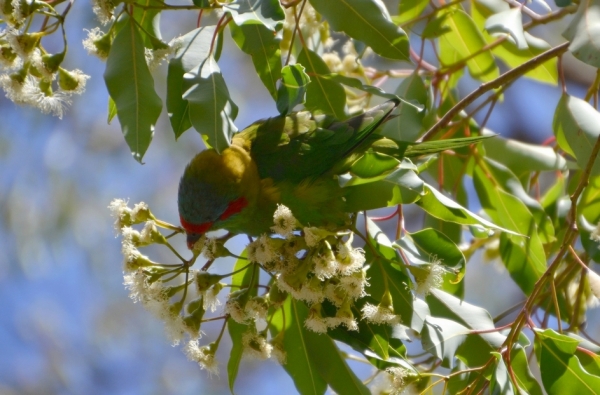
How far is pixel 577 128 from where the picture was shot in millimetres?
1493

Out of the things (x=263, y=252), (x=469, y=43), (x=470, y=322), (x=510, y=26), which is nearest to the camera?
(x=263, y=252)

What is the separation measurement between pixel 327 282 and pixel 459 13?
3.35 feet

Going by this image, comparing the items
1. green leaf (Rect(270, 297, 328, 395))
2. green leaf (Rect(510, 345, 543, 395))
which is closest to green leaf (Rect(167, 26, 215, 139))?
green leaf (Rect(270, 297, 328, 395))

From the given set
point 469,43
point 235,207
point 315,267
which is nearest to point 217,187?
point 235,207

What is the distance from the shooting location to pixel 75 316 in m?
5.82

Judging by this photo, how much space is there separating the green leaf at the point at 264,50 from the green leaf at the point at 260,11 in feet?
0.26

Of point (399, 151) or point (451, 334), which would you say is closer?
point (451, 334)

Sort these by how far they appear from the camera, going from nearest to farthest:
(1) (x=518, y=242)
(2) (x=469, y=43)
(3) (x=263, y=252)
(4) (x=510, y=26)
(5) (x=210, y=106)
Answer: (5) (x=210, y=106) < (3) (x=263, y=252) < (4) (x=510, y=26) < (1) (x=518, y=242) < (2) (x=469, y=43)

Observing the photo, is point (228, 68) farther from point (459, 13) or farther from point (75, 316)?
point (459, 13)

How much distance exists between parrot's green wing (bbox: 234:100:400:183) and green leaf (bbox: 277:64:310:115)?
0.28 m

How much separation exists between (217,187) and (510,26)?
758mm

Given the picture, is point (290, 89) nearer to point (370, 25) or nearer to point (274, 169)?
point (370, 25)

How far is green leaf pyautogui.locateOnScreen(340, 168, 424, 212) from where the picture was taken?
1.22 m

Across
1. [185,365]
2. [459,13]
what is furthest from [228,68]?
[459,13]
